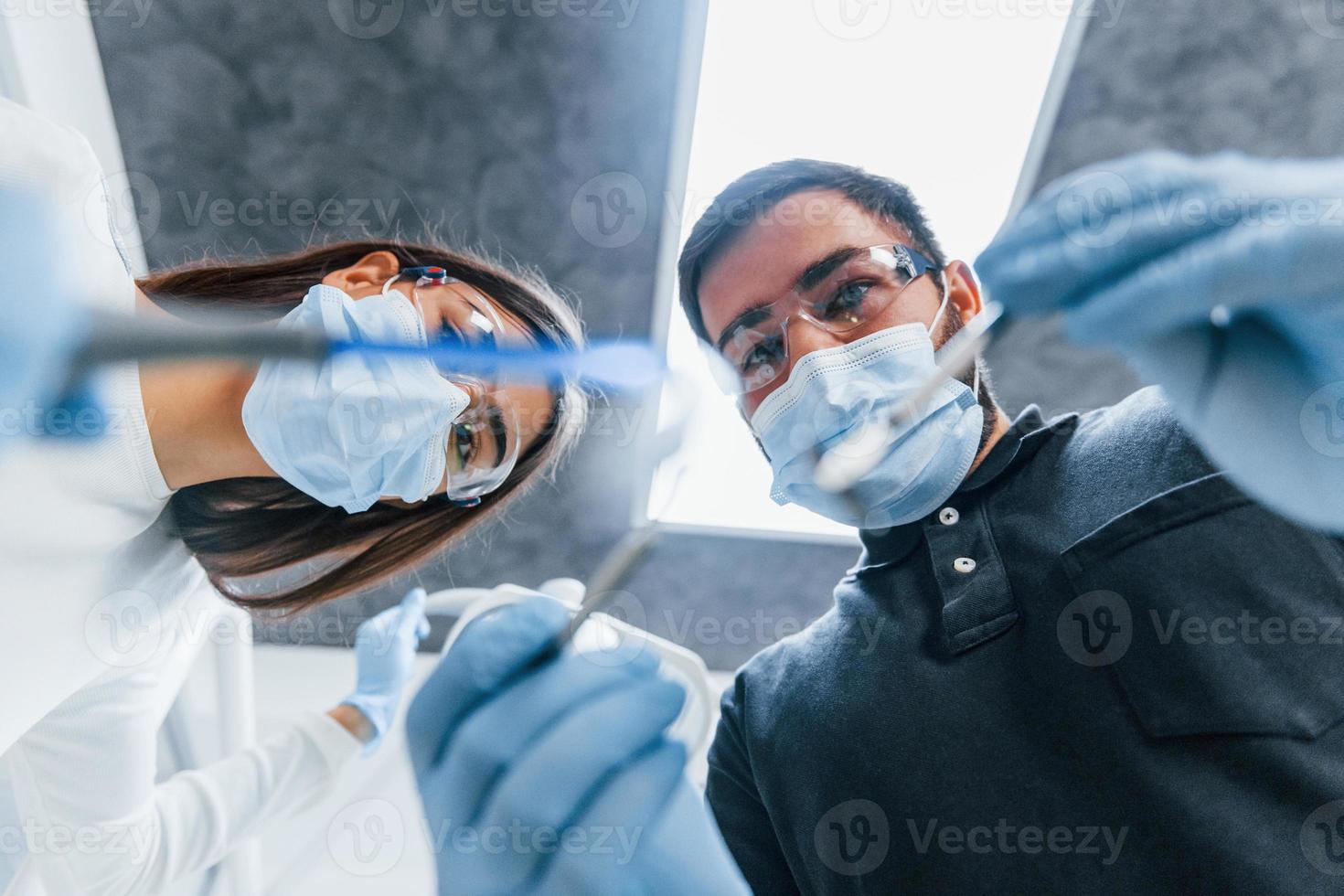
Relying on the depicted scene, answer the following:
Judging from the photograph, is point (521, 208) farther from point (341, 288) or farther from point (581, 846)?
point (581, 846)

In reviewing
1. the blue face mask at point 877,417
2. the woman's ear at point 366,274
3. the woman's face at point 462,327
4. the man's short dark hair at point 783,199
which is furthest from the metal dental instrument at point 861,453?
the woman's ear at point 366,274

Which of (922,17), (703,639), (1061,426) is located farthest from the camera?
(703,639)

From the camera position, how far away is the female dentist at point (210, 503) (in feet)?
2.70

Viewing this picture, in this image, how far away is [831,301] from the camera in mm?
966

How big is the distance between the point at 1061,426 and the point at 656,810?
646 mm

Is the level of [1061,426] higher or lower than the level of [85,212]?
lower

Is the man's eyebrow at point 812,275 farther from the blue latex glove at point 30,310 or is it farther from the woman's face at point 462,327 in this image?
the blue latex glove at point 30,310

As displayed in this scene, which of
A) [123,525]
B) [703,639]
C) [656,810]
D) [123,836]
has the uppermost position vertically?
[123,525]

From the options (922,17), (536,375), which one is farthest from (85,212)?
(922,17)

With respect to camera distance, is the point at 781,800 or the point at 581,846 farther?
the point at 781,800

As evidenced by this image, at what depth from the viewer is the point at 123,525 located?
90cm

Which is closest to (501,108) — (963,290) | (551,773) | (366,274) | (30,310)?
(366,274)

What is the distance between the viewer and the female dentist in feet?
2.70

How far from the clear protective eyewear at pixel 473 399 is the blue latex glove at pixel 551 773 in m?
0.36
